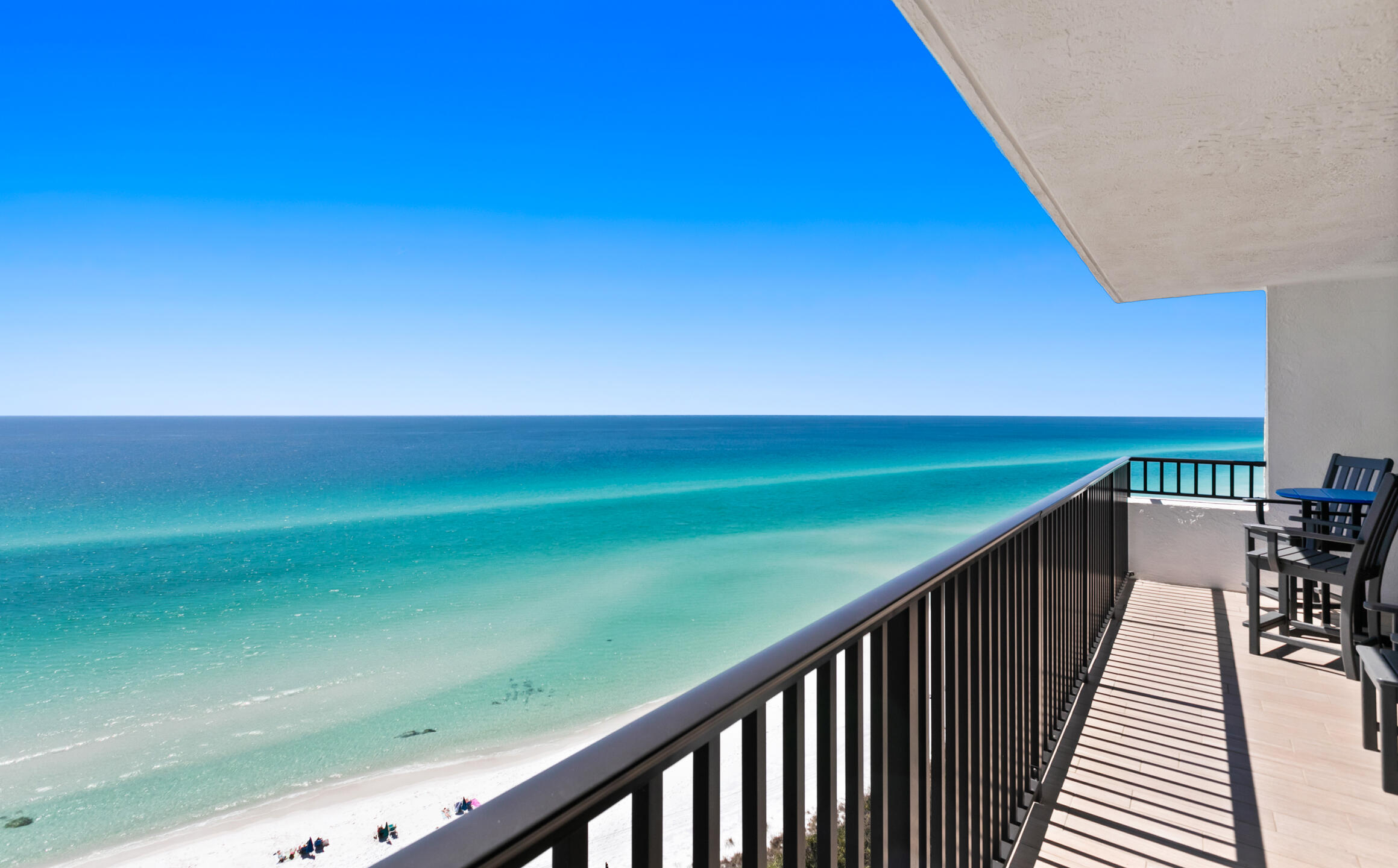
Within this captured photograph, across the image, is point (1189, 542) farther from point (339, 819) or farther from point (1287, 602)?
point (339, 819)

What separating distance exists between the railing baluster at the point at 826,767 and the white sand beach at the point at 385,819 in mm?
4330

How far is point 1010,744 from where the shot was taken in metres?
1.82

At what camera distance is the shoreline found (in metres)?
5.81

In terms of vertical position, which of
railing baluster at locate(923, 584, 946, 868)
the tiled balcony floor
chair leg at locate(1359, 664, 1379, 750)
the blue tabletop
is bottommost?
the tiled balcony floor

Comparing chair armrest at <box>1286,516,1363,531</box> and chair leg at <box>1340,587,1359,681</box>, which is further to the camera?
chair armrest at <box>1286,516,1363,531</box>

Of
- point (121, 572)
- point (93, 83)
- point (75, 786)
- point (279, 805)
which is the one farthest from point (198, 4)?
point (279, 805)

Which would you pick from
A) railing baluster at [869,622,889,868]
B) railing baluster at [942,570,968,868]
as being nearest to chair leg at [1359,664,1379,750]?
railing baluster at [942,570,968,868]

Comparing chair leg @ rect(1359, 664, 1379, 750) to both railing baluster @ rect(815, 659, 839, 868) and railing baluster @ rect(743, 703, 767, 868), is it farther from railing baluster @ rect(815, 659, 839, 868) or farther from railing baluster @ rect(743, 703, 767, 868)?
railing baluster @ rect(743, 703, 767, 868)

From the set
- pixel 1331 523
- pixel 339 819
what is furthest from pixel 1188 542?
pixel 339 819

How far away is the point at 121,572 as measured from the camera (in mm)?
17859

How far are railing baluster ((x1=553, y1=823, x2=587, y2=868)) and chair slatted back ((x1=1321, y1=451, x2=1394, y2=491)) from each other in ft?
16.5

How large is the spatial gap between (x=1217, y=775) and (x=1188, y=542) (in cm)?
351

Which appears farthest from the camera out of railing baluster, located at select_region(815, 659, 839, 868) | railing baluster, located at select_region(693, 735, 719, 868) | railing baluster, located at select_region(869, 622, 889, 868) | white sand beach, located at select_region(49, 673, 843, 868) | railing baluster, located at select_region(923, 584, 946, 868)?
white sand beach, located at select_region(49, 673, 843, 868)

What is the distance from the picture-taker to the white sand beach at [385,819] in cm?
532
